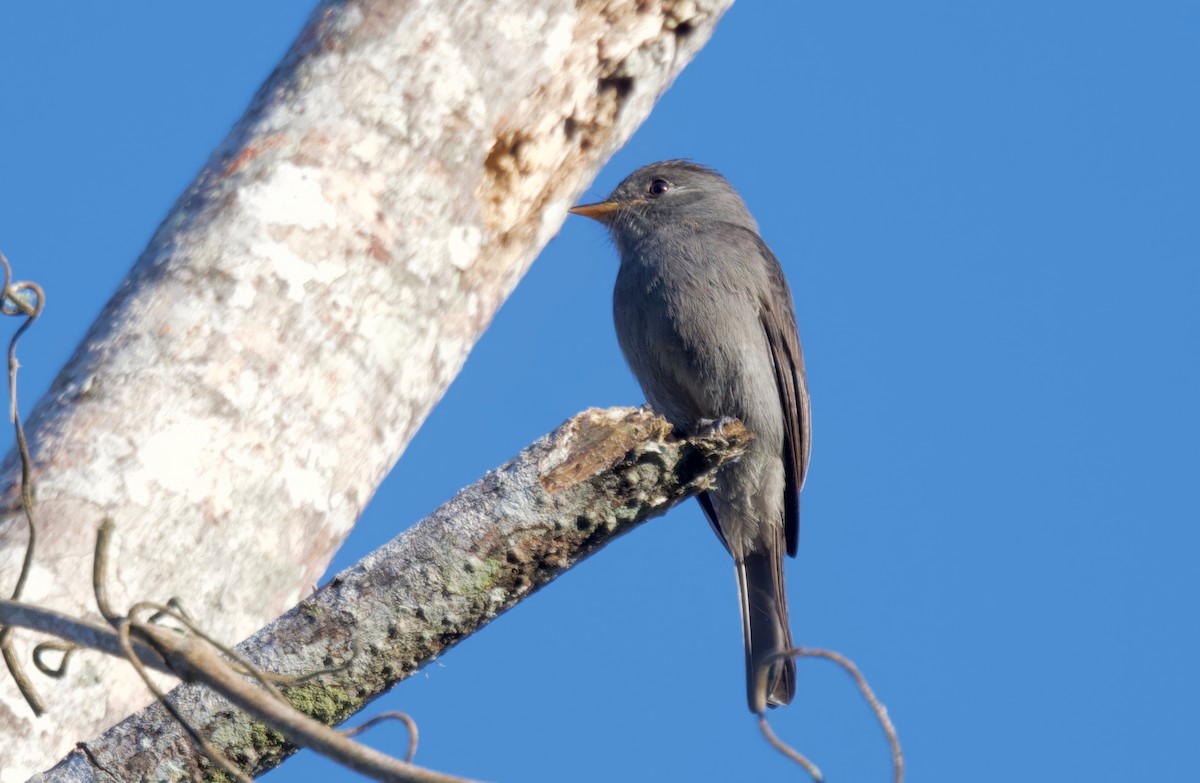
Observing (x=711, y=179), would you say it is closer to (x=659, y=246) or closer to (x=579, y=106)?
(x=659, y=246)

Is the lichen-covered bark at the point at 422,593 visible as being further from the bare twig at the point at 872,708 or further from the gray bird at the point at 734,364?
the gray bird at the point at 734,364

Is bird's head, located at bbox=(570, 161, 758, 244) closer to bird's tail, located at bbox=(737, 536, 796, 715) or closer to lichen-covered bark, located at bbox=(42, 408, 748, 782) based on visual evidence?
bird's tail, located at bbox=(737, 536, 796, 715)

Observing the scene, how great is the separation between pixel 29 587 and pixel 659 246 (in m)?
3.56

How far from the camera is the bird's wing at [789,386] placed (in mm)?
5984

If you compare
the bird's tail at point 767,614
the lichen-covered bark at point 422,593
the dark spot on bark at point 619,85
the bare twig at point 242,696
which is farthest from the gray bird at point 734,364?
the bare twig at point 242,696

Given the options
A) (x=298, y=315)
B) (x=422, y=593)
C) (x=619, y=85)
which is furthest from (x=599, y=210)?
(x=422, y=593)

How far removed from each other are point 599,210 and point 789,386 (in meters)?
1.36

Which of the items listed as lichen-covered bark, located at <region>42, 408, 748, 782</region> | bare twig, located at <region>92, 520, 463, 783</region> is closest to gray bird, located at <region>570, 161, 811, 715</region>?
lichen-covered bark, located at <region>42, 408, 748, 782</region>

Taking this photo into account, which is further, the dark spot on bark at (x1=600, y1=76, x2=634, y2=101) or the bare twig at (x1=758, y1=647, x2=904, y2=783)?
the dark spot on bark at (x1=600, y1=76, x2=634, y2=101)

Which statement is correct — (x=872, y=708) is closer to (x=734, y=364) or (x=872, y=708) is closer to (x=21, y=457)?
(x=21, y=457)

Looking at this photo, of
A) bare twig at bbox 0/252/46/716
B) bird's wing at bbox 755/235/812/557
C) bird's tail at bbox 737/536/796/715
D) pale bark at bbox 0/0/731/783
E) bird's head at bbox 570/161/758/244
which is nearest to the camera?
bare twig at bbox 0/252/46/716

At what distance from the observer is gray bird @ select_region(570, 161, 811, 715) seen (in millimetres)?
5672

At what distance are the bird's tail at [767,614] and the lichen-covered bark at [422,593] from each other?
9.79 ft

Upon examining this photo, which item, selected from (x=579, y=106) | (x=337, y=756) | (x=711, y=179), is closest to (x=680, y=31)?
(x=579, y=106)
